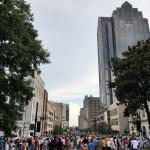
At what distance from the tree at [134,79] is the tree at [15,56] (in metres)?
19.3

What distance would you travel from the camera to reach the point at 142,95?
1492 inches

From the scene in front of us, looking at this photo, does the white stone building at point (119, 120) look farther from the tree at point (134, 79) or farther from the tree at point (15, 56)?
the tree at point (15, 56)

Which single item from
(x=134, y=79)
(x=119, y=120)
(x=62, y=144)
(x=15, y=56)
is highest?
(x=119, y=120)

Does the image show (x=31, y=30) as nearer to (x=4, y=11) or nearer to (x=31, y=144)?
(x=4, y=11)

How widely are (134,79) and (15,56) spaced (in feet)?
75.4

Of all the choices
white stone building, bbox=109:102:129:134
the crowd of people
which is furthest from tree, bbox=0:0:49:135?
white stone building, bbox=109:102:129:134

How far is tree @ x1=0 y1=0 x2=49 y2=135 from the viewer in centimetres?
1659

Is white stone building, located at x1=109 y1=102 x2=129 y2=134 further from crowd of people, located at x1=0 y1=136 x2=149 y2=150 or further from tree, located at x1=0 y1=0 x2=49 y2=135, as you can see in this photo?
tree, located at x1=0 y1=0 x2=49 y2=135

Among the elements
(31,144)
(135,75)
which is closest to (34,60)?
(31,144)

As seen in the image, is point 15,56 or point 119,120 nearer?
point 15,56

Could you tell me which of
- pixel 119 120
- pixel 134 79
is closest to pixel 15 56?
pixel 134 79

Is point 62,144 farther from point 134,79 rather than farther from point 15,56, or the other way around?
point 134,79

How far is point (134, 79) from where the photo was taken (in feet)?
122

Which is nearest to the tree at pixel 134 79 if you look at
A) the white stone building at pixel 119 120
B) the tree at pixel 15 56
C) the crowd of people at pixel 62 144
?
the crowd of people at pixel 62 144
